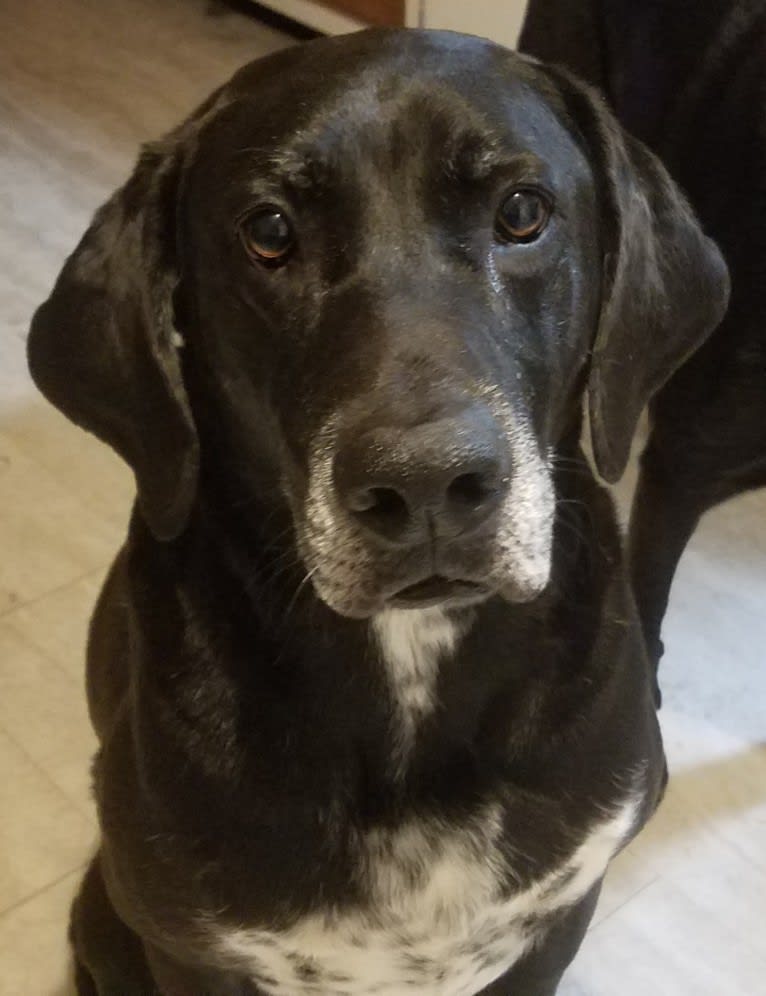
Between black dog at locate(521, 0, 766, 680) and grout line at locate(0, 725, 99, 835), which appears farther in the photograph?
grout line at locate(0, 725, 99, 835)

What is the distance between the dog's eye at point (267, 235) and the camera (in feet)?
3.35

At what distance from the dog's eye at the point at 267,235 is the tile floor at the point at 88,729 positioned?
39.3 inches

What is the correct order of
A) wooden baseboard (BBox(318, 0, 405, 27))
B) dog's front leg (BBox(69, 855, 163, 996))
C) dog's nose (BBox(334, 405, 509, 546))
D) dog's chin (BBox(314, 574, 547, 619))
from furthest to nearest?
wooden baseboard (BBox(318, 0, 405, 27)) < dog's front leg (BBox(69, 855, 163, 996)) < dog's chin (BBox(314, 574, 547, 619)) < dog's nose (BBox(334, 405, 509, 546))

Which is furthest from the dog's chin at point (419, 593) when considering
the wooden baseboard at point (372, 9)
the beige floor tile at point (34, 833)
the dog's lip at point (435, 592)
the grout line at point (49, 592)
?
the wooden baseboard at point (372, 9)

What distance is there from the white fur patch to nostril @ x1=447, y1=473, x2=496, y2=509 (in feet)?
0.85

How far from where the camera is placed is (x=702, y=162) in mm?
1490

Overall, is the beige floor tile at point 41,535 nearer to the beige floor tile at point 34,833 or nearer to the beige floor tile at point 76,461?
the beige floor tile at point 76,461

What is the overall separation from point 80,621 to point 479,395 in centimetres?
124

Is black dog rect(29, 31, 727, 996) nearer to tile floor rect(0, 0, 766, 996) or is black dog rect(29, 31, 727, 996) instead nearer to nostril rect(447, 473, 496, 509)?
nostril rect(447, 473, 496, 509)

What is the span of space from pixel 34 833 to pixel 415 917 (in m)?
0.77

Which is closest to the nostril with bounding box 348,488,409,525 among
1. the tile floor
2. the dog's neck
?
the dog's neck

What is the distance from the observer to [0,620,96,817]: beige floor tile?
1819mm

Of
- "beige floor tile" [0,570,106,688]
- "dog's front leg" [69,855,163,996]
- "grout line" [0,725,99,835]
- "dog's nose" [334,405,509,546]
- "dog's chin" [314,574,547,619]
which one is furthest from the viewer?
"beige floor tile" [0,570,106,688]

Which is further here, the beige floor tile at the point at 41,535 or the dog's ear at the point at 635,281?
the beige floor tile at the point at 41,535
